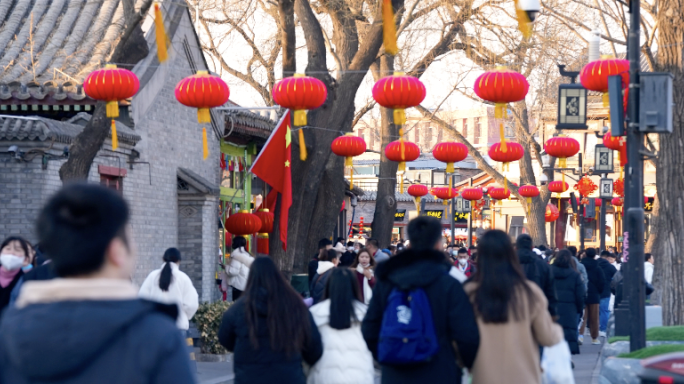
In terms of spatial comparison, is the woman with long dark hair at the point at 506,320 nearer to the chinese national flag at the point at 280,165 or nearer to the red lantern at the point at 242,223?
the chinese national flag at the point at 280,165

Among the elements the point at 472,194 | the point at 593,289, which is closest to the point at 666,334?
the point at 593,289

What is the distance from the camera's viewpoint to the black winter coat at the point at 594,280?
1645 centimetres

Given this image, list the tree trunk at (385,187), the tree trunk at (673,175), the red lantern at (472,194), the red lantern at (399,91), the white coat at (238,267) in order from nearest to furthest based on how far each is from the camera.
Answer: the tree trunk at (673,175), the red lantern at (399,91), the white coat at (238,267), the tree trunk at (385,187), the red lantern at (472,194)

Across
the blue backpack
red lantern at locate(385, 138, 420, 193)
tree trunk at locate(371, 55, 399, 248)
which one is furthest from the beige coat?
tree trunk at locate(371, 55, 399, 248)

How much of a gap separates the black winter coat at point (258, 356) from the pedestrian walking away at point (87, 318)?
133 inches

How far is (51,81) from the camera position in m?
13.7

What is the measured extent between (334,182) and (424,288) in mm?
13517

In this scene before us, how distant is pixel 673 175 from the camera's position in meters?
11.6

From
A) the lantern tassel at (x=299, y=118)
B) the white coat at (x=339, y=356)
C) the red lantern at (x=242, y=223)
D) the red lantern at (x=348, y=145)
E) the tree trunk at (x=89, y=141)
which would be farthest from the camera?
the red lantern at (x=242, y=223)

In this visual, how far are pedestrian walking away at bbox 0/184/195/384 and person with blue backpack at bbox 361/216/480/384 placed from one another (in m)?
2.77

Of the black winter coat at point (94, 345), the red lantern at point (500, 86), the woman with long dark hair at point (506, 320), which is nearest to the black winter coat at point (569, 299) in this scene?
the red lantern at point (500, 86)

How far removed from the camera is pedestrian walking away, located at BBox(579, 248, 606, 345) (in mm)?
16469

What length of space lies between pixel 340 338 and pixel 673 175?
6.55 metres

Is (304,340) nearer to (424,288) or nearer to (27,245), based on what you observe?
(424,288)
